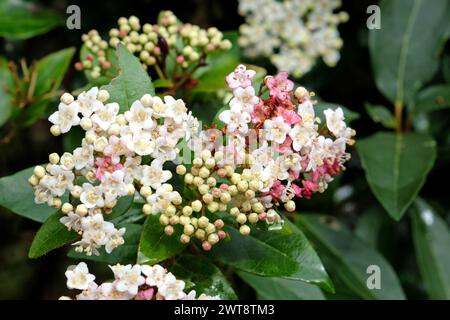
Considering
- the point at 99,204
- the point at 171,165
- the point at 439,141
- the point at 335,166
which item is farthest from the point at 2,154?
the point at 439,141

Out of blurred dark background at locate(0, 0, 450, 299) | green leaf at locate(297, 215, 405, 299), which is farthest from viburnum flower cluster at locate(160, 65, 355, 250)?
blurred dark background at locate(0, 0, 450, 299)

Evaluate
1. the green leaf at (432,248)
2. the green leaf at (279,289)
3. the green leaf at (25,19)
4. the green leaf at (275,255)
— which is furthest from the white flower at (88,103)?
the green leaf at (432,248)

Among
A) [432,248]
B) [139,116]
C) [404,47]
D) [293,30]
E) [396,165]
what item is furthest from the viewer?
[404,47]

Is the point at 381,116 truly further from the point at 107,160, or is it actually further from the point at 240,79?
the point at 107,160

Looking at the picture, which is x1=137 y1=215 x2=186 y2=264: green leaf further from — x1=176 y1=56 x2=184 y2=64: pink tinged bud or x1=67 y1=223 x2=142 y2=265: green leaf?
x1=176 y1=56 x2=184 y2=64: pink tinged bud

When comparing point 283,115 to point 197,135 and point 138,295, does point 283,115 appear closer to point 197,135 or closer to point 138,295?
point 197,135

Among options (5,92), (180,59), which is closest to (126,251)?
(180,59)
